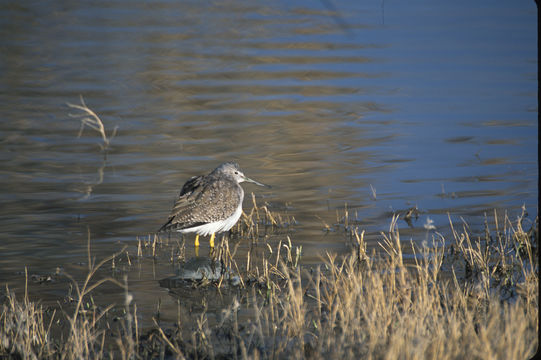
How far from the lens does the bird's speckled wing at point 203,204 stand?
991 cm

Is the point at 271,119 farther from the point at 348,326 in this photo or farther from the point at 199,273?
the point at 348,326

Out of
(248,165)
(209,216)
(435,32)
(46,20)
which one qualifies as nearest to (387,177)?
(248,165)

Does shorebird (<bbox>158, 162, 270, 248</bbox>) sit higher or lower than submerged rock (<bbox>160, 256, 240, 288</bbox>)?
higher

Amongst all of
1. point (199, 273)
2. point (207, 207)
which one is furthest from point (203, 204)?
point (199, 273)

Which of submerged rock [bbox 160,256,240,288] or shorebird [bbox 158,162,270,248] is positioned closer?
submerged rock [bbox 160,256,240,288]

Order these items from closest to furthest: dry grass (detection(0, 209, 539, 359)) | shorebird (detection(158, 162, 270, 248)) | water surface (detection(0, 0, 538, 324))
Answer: dry grass (detection(0, 209, 539, 359)) → shorebird (detection(158, 162, 270, 248)) → water surface (detection(0, 0, 538, 324))

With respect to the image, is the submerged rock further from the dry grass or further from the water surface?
the dry grass

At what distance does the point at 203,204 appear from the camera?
396 inches

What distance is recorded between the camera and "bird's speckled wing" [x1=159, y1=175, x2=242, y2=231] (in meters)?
9.91

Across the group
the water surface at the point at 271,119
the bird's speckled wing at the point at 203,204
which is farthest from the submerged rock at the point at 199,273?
the bird's speckled wing at the point at 203,204

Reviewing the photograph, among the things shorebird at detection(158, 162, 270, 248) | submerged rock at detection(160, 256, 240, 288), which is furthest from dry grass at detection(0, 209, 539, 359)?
shorebird at detection(158, 162, 270, 248)

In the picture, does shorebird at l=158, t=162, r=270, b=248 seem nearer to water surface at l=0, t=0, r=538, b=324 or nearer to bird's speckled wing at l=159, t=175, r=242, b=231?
bird's speckled wing at l=159, t=175, r=242, b=231

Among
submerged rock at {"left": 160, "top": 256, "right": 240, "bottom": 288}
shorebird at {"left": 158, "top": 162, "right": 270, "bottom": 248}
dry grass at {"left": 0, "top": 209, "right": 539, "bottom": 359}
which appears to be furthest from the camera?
shorebird at {"left": 158, "top": 162, "right": 270, "bottom": 248}

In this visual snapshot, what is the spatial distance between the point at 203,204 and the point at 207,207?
0.25ft
